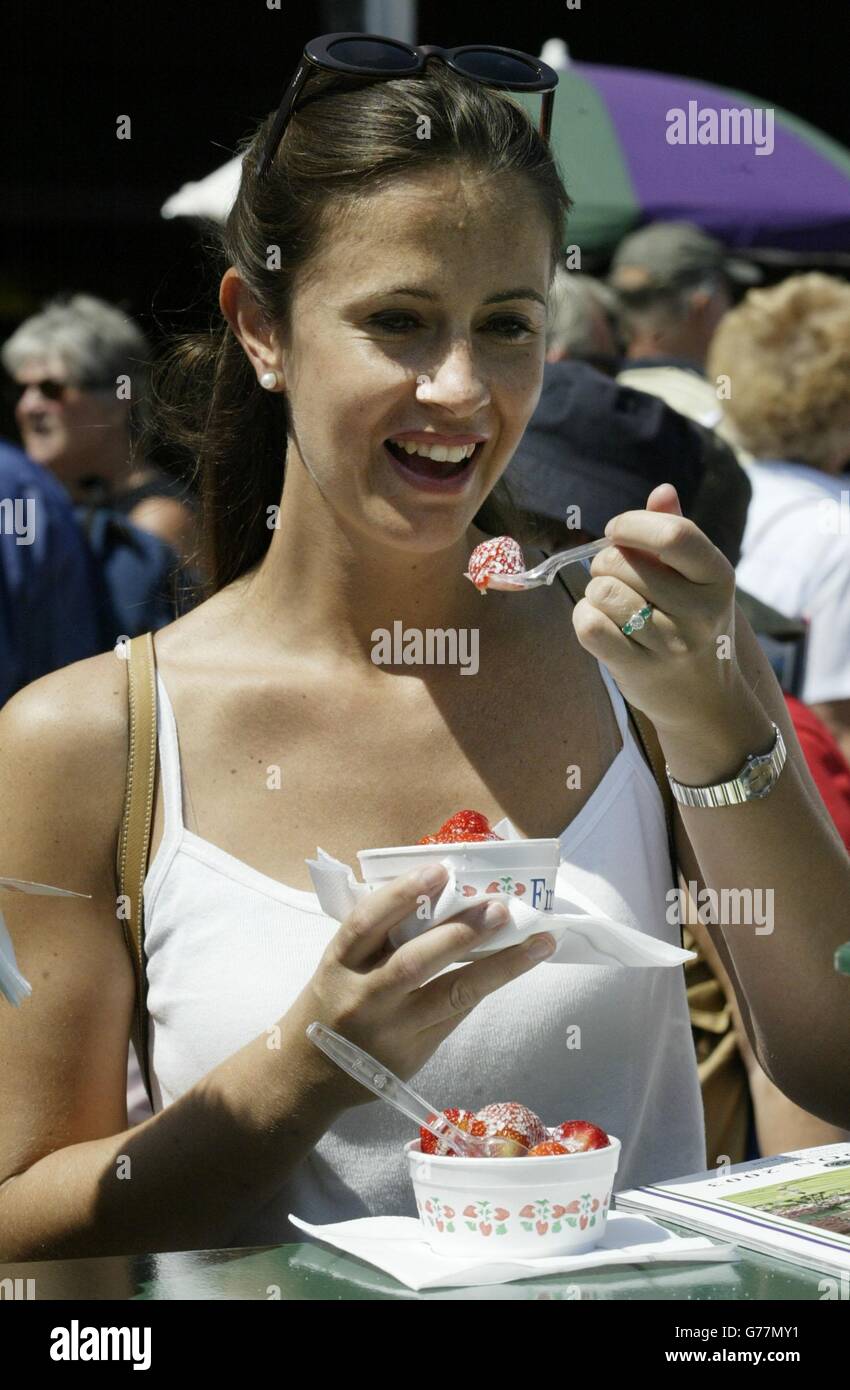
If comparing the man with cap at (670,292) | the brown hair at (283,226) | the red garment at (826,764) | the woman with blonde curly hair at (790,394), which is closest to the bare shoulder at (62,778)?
the brown hair at (283,226)

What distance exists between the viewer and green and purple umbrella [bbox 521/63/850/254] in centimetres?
620

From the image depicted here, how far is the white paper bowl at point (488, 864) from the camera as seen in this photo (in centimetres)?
173

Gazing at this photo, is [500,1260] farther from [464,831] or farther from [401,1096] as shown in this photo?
[464,831]

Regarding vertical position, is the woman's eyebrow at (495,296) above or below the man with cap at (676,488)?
above

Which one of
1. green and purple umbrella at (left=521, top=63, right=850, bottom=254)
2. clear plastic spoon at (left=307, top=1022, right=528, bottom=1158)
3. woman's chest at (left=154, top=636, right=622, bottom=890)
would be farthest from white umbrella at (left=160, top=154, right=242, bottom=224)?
clear plastic spoon at (left=307, top=1022, right=528, bottom=1158)

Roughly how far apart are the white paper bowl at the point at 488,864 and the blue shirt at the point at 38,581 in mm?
2741

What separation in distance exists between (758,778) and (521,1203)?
61cm

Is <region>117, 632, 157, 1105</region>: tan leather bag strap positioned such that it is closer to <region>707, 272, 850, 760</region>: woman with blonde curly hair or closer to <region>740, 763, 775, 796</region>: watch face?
<region>740, 763, 775, 796</region>: watch face

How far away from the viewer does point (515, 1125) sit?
1.66 metres

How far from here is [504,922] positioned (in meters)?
1.68

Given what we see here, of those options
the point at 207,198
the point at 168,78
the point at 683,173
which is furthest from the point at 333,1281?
the point at 168,78

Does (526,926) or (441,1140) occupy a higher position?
(526,926)

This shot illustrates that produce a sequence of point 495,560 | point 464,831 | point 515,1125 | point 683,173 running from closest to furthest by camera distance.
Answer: point 515,1125
point 464,831
point 495,560
point 683,173

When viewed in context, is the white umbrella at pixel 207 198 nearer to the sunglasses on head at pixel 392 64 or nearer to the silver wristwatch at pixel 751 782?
the sunglasses on head at pixel 392 64
